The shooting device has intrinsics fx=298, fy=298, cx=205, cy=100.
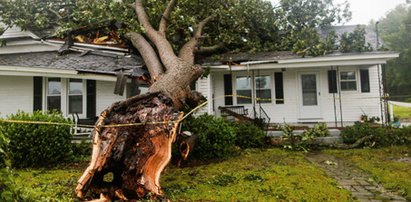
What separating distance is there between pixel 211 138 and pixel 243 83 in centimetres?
592

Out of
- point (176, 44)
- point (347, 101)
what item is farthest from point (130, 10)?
point (347, 101)

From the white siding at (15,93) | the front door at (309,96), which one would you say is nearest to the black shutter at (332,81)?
the front door at (309,96)

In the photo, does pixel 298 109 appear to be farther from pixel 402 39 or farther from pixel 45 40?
pixel 402 39

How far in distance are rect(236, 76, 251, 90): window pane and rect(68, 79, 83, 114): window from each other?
6635mm

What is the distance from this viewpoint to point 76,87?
11711 mm

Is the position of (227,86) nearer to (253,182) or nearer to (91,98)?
(91,98)

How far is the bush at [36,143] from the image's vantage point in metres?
7.29

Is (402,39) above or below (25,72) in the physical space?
above

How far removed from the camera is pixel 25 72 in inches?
406

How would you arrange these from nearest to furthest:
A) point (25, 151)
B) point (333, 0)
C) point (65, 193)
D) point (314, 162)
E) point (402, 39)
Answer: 1. point (65, 193)
2. point (25, 151)
3. point (314, 162)
4. point (333, 0)
5. point (402, 39)

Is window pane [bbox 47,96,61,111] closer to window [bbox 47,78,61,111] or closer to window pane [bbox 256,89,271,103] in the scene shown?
window [bbox 47,78,61,111]

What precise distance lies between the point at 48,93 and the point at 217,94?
6935 millimetres

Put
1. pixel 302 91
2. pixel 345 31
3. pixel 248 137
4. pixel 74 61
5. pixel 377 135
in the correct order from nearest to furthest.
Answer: pixel 377 135
pixel 248 137
pixel 74 61
pixel 302 91
pixel 345 31

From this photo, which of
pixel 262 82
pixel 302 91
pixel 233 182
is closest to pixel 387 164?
pixel 233 182
